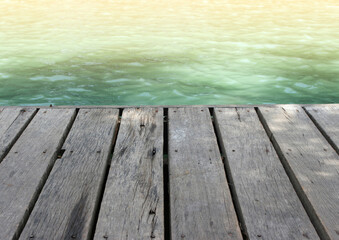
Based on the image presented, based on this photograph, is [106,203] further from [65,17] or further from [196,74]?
[65,17]

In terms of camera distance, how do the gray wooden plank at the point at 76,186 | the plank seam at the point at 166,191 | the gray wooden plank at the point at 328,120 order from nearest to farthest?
the gray wooden plank at the point at 76,186
the plank seam at the point at 166,191
the gray wooden plank at the point at 328,120

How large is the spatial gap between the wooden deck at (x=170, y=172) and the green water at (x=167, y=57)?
1329 mm

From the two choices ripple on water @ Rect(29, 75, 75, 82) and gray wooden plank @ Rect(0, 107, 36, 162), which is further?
ripple on water @ Rect(29, 75, 75, 82)

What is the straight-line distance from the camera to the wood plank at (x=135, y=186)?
4.38 feet

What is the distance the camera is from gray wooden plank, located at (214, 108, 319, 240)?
1339mm

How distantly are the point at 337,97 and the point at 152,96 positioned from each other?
1.56m

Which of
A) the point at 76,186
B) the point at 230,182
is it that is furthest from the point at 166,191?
the point at 76,186

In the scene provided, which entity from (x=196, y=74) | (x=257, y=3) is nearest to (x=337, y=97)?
(x=196, y=74)

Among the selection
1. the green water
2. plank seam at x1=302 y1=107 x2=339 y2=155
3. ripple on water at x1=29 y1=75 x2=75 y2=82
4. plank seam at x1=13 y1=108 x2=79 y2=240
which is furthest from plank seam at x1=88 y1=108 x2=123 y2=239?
ripple on water at x1=29 y1=75 x2=75 y2=82

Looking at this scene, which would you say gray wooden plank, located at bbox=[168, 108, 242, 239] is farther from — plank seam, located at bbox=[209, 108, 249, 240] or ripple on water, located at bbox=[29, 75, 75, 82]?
ripple on water, located at bbox=[29, 75, 75, 82]

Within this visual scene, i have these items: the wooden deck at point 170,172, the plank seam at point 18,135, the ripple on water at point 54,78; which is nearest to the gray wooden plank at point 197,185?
the wooden deck at point 170,172

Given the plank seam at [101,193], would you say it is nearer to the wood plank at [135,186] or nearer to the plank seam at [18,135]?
the wood plank at [135,186]

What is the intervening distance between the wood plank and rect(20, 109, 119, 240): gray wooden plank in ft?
0.15

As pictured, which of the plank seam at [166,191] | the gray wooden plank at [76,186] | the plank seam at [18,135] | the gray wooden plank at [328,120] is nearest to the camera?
the gray wooden plank at [76,186]
